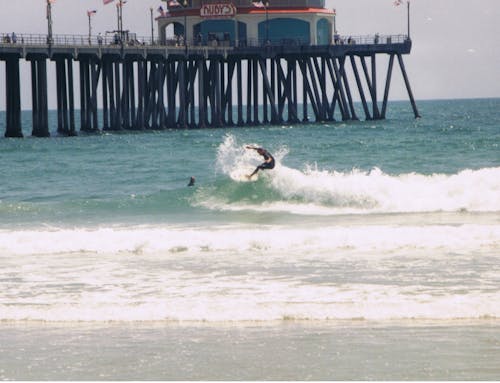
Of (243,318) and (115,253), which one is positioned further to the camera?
(115,253)

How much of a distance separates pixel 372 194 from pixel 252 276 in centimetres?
1236

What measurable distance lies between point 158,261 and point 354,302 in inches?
212

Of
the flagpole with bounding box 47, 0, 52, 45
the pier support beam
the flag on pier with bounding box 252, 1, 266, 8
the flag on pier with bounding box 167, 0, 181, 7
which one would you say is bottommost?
the pier support beam

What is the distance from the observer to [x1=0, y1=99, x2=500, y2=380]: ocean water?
12453 mm

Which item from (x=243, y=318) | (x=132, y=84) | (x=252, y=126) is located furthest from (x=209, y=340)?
(x=252, y=126)

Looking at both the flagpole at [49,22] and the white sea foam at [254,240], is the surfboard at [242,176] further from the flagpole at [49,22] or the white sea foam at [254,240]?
the flagpole at [49,22]

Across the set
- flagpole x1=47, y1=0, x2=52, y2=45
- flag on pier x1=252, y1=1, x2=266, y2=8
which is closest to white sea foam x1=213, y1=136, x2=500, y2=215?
flagpole x1=47, y1=0, x2=52, y2=45

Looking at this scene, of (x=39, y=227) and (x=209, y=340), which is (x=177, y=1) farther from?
(x=209, y=340)

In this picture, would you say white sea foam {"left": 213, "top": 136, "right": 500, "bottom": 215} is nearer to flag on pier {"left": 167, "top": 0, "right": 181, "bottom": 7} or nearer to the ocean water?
the ocean water

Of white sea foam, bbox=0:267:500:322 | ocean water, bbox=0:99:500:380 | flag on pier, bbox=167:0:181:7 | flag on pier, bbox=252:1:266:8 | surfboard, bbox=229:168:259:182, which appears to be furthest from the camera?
flag on pier, bbox=167:0:181:7

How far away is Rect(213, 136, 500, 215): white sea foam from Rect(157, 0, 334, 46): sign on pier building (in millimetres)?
44074

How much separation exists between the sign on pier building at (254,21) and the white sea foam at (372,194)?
44074mm

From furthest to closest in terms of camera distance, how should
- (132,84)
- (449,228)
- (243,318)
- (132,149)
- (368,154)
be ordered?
(132,84) < (132,149) < (368,154) < (449,228) < (243,318)

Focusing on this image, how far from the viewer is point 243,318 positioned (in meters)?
14.4
